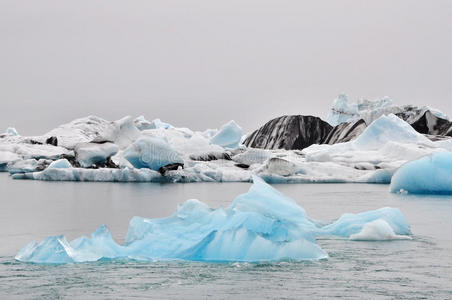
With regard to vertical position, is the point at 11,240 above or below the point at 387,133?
below

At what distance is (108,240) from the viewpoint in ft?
22.4

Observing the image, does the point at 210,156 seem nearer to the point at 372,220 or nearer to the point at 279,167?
the point at 279,167

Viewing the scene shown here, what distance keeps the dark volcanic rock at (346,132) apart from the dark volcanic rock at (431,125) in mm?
3372

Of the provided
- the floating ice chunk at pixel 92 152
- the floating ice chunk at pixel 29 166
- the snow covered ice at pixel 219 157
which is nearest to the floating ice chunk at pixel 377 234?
the snow covered ice at pixel 219 157

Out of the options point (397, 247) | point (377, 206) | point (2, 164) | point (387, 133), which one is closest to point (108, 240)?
point (397, 247)

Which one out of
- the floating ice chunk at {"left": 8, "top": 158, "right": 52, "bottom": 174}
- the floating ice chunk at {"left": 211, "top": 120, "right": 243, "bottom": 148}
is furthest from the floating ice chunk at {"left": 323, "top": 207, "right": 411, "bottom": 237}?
the floating ice chunk at {"left": 211, "top": 120, "right": 243, "bottom": 148}

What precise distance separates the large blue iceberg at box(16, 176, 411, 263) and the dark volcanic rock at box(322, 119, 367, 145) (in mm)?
28208

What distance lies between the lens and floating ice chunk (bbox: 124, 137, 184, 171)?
22609 millimetres

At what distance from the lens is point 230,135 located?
36.1m

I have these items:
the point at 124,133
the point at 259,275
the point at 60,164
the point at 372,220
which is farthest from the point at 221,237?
the point at 124,133

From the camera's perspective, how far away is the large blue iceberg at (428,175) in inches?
632

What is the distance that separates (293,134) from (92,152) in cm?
1959

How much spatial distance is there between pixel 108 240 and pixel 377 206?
25.6 ft

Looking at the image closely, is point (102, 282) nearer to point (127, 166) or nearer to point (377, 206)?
point (377, 206)
